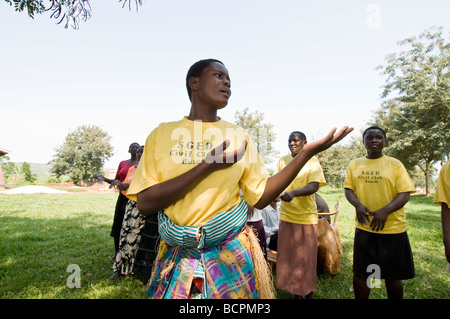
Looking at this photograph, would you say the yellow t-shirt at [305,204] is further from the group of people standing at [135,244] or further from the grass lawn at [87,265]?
the group of people standing at [135,244]

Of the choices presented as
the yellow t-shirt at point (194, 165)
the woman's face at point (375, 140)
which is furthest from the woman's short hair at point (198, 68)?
the woman's face at point (375, 140)

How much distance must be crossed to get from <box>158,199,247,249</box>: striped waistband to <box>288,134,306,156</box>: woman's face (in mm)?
2705

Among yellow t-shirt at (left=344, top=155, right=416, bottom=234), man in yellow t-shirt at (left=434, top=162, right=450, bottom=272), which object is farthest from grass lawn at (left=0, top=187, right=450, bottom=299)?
man in yellow t-shirt at (left=434, top=162, right=450, bottom=272)

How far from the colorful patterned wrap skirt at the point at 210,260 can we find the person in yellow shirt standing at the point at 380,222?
2.16 m

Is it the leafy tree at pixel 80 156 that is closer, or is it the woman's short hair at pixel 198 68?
the woman's short hair at pixel 198 68

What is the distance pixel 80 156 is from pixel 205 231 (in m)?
50.6

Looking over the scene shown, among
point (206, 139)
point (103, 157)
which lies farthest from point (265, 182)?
point (103, 157)

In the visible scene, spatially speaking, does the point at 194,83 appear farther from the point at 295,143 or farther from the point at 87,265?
the point at 87,265

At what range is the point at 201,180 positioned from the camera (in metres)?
1.36

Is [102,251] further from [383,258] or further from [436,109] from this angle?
[436,109]

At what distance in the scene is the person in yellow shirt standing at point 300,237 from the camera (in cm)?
343

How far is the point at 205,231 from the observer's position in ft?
4.29

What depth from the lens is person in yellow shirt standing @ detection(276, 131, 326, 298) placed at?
343 cm

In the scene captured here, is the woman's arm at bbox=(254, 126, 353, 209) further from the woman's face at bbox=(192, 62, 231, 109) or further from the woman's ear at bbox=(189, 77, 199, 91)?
the woman's ear at bbox=(189, 77, 199, 91)
